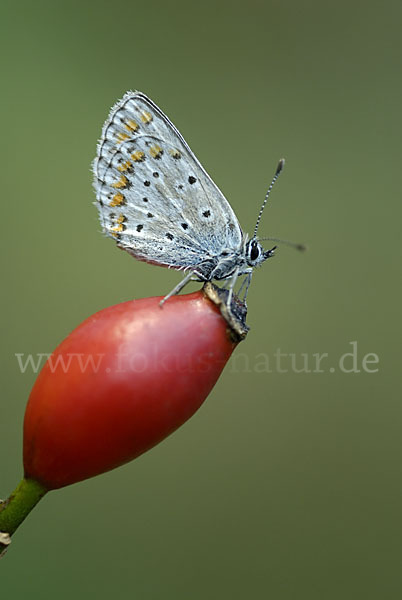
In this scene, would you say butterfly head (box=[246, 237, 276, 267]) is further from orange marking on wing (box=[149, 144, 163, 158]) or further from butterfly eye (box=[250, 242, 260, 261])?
orange marking on wing (box=[149, 144, 163, 158])

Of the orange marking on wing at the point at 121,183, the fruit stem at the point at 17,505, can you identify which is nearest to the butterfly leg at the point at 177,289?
the orange marking on wing at the point at 121,183

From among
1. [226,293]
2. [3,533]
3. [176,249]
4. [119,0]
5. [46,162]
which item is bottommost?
[3,533]

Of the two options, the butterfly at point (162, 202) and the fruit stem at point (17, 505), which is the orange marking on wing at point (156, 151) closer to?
the butterfly at point (162, 202)

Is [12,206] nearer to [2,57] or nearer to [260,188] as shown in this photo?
[2,57]

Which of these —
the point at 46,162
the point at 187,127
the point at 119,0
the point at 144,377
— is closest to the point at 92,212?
the point at 46,162

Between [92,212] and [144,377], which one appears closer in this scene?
[144,377]

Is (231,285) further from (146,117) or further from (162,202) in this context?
(146,117)
